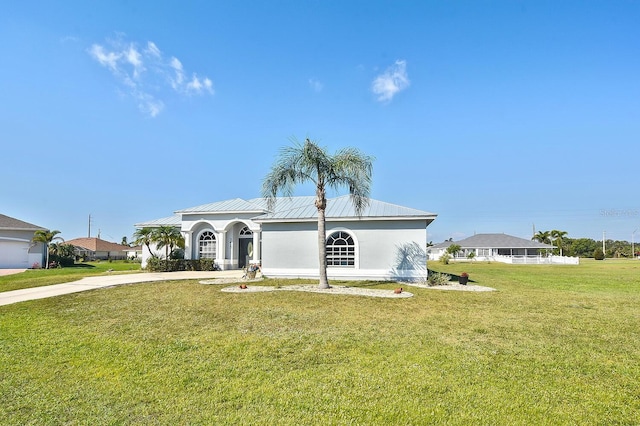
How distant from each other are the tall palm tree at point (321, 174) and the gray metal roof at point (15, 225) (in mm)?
27487

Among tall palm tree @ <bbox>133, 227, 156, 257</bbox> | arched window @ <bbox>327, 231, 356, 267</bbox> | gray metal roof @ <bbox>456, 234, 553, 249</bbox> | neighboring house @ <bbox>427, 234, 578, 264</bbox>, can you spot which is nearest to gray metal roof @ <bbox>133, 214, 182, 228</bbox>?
tall palm tree @ <bbox>133, 227, 156, 257</bbox>

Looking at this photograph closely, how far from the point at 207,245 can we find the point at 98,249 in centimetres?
4564

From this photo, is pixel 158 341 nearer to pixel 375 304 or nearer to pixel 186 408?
pixel 186 408

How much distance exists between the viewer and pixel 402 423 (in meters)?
4.04

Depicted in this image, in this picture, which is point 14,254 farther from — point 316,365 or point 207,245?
point 316,365

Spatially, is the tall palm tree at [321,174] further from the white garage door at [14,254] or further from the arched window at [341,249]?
the white garage door at [14,254]

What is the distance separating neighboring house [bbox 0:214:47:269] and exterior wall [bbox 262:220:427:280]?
24654 millimetres

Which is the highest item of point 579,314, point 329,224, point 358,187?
point 358,187

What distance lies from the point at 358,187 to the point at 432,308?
21.9ft

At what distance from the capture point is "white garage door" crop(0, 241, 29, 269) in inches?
1166

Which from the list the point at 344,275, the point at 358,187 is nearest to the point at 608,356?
the point at 358,187

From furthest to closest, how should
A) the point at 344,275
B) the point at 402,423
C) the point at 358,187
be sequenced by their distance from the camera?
1. the point at 344,275
2. the point at 358,187
3. the point at 402,423

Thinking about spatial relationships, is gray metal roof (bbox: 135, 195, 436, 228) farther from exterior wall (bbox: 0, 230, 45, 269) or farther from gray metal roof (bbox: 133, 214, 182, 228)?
exterior wall (bbox: 0, 230, 45, 269)

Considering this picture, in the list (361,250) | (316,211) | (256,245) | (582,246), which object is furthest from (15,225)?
(582,246)
